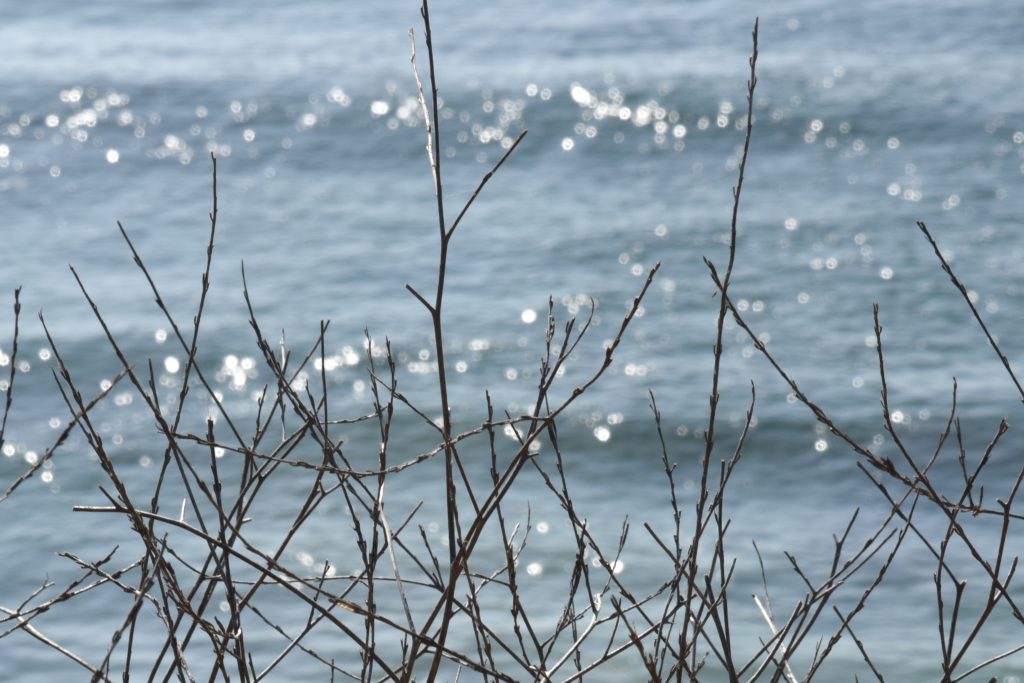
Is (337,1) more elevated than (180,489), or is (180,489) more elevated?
(337,1)

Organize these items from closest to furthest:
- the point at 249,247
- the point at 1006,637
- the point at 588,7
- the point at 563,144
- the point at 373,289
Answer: the point at 1006,637 → the point at 373,289 → the point at 249,247 → the point at 563,144 → the point at 588,7

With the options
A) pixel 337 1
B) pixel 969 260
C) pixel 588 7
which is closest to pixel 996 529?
pixel 969 260

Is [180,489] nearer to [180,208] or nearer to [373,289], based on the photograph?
[373,289]

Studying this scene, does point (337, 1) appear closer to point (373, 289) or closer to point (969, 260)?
point (373, 289)

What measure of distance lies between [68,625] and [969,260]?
6.98 metres

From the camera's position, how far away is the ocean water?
6.73m

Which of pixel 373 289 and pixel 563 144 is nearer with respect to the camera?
pixel 373 289

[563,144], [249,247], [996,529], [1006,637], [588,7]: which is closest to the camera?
[1006,637]

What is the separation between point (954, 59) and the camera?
1394 cm

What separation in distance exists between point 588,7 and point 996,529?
10923mm

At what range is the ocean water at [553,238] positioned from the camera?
6.73 metres

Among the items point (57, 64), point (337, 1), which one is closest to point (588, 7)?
point (337, 1)

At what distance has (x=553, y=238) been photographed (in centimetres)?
1041

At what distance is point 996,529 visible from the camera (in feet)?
20.8
